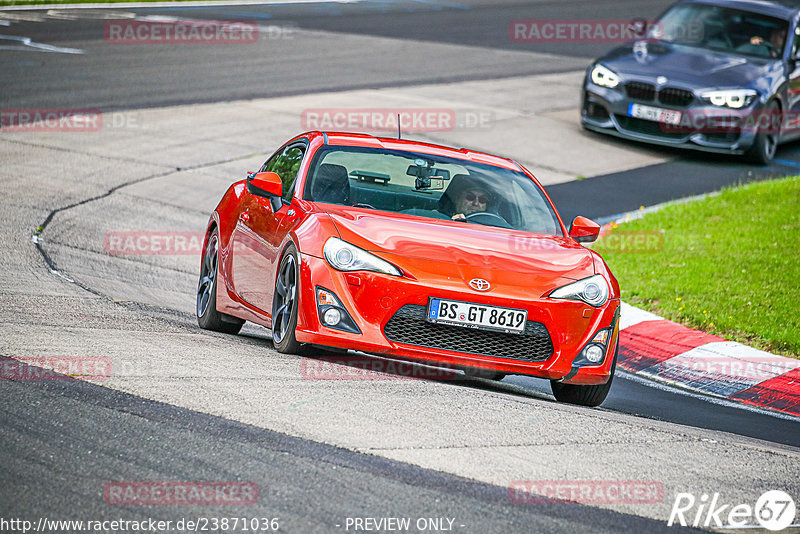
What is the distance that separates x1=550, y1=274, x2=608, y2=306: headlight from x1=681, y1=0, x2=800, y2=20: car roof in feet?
41.5

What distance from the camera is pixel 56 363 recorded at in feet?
20.5

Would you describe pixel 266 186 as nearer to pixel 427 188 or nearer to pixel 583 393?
pixel 427 188

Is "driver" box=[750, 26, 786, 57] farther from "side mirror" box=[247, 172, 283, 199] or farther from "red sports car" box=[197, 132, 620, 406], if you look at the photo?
"side mirror" box=[247, 172, 283, 199]

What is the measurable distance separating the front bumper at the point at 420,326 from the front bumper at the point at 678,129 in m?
10.8

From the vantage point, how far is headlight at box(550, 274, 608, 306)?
7004mm

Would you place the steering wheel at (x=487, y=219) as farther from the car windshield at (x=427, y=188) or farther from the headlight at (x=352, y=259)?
the headlight at (x=352, y=259)

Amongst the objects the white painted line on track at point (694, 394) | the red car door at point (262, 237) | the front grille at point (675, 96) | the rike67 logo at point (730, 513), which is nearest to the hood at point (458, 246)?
the red car door at point (262, 237)

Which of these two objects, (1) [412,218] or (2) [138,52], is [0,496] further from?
(2) [138,52]

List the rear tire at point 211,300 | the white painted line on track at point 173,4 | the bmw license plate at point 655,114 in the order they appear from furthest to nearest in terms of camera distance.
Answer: the white painted line on track at point 173,4
the bmw license plate at point 655,114
the rear tire at point 211,300

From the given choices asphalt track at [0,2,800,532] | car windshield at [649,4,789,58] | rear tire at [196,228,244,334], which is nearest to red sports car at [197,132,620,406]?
rear tire at [196,228,244,334]

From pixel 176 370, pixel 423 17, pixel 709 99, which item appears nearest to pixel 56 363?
pixel 176 370

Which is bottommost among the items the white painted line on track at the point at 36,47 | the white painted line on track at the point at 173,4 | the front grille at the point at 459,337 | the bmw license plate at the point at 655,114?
the white painted line on track at the point at 173,4

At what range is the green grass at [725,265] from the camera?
9.95 meters

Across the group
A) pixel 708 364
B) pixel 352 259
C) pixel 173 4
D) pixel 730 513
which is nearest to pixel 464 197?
pixel 352 259
